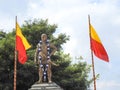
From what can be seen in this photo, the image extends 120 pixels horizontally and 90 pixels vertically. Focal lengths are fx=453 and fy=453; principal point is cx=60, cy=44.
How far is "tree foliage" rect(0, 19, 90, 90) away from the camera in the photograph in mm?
29484

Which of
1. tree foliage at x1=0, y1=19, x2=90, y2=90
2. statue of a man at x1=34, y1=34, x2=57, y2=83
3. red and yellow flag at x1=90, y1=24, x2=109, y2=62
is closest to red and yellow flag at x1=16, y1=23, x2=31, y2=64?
statue of a man at x1=34, y1=34, x2=57, y2=83

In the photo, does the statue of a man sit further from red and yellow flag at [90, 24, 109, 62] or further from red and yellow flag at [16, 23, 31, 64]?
red and yellow flag at [90, 24, 109, 62]

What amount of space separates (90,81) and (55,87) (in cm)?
1349

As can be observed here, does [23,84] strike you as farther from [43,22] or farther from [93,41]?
[93,41]

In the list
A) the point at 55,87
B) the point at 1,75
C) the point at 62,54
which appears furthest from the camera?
the point at 62,54

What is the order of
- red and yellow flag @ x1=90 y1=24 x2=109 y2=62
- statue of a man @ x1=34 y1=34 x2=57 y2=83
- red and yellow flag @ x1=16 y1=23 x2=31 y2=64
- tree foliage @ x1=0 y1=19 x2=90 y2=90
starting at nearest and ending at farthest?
statue of a man @ x1=34 y1=34 x2=57 y2=83 < red and yellow flag @ x1=90 y1=24 x2=109 y2=62 < red and yellow flag @ x1=16 y1=23 x2=31 y2=64 < tree foliage @ x1=0 y1=19 x2=90 y2=90

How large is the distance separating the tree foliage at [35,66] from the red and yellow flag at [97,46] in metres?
8.54

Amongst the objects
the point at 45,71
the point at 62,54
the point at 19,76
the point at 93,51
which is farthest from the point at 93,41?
the point at 62,54

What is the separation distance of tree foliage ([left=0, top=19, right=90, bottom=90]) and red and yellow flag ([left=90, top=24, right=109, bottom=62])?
8539mm

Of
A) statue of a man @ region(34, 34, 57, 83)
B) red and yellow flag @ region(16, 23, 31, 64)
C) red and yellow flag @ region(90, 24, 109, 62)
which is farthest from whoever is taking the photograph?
red and yellow flag @ region(16, 23, 31, 64)

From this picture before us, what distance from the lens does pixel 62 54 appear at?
32.8 metres

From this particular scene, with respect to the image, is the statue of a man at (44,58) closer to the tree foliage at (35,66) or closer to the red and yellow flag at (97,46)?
the red and yellow flag at (97,46)

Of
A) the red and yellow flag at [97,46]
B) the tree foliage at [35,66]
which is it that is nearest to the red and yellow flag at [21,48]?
the red and yellow flag at [97,46]

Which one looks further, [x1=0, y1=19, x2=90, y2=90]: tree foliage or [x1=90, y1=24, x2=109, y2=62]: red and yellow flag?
[x1=0, y1=19, x2=90, y2=90]: tree foliage
